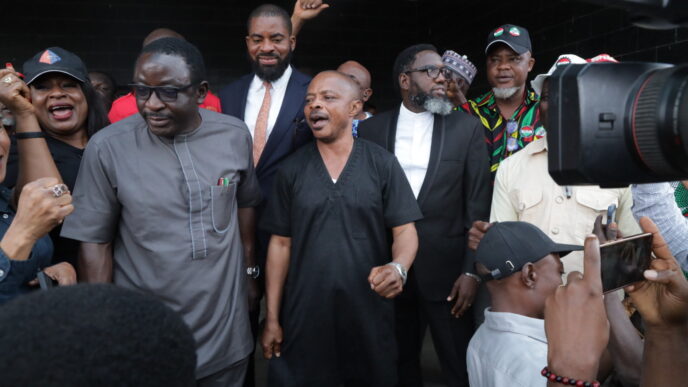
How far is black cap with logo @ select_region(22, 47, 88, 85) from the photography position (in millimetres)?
2387

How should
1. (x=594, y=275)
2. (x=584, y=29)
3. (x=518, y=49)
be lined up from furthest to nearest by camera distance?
(x=584, y=29), (x=518, y=49), (x=594, y=275)

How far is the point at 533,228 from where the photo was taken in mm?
2029

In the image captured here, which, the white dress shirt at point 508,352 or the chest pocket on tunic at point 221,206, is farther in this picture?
the chest pocket on tunic at point 221,206

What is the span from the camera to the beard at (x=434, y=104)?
3051mm

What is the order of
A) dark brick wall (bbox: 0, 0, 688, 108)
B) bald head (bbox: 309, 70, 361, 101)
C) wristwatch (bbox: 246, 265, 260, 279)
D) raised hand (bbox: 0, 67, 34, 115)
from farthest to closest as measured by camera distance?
dark brick wall (bbox: 0, 0, 688, 108) → bald head (bbox: 309, 70, 361, 101) → wristwatch (bbox: 246, 265, 260, 279) → raised hand (bbox: 0, 67, 34, 115)

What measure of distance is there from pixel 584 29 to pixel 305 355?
3854mm

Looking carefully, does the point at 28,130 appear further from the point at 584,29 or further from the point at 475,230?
the point at 584,29

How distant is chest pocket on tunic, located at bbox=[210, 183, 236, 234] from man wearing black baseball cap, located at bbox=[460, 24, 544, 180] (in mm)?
1401

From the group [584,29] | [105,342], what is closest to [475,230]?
[105,342]

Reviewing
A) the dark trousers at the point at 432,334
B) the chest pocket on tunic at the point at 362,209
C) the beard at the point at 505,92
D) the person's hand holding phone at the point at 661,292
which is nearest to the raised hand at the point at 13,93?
the chest pocket on tunic at the point at 362,209

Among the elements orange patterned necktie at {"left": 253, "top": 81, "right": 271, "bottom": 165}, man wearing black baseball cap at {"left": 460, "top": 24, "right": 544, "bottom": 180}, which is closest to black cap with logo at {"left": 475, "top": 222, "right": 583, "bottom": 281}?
man wearing black baseball cap at {"left": 460, "top": 24, "right": 544, "bottom": 180}

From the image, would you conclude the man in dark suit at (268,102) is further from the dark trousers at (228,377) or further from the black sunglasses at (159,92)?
the black sunglasses at (159,92)

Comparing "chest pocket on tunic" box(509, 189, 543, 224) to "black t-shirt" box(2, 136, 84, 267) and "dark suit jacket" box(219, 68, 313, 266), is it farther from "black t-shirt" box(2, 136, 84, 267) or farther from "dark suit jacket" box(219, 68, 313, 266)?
"black t-shirt" box(2, 136, 84, 267)

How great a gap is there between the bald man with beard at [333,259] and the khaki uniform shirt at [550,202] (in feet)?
1.37
